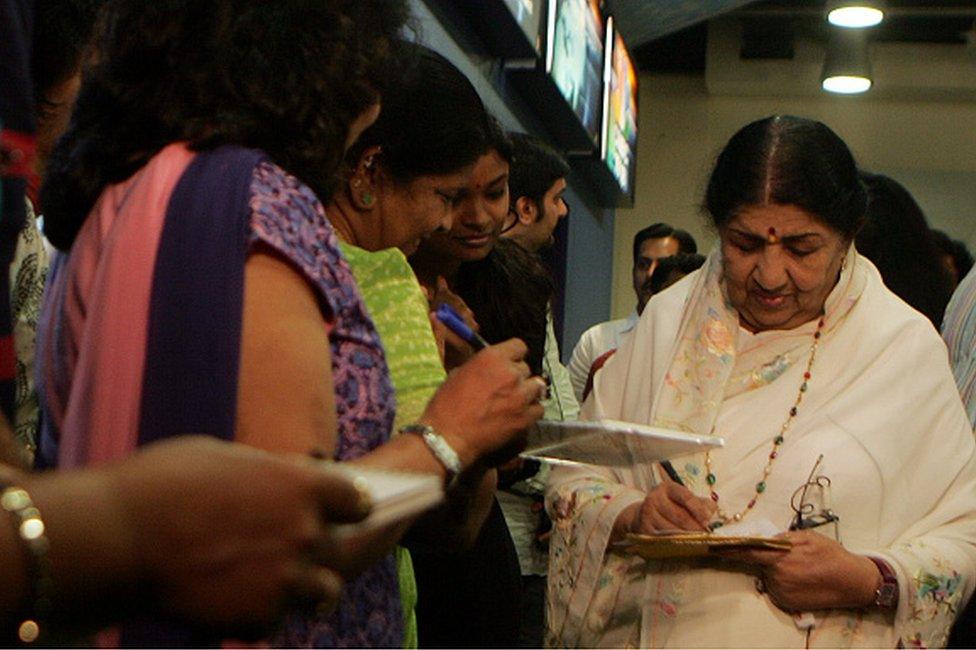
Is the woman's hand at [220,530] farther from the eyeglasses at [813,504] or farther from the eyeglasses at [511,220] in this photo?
the eyeglasses at [511,220]

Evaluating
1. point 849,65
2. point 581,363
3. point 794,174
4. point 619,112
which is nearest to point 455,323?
point 794,174

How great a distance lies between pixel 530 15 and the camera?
5.80 m

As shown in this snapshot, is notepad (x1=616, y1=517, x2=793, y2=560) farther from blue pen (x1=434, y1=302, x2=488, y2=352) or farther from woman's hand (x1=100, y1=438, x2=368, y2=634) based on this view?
woman's hand (x1=100, y1=438, x2=368, y2=634)

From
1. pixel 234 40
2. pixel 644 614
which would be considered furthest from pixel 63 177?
pixel 644 614

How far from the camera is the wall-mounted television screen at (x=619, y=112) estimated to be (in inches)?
342

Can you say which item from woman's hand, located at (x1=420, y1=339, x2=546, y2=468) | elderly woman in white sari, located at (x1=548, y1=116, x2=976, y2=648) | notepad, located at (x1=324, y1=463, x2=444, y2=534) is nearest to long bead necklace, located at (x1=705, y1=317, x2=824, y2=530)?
elderly woman in white sari, located at (x1=548, y1=116, x2=976, y2=648)

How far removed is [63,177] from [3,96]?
4.2 inches

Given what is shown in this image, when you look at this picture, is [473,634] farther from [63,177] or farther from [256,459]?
[256,459]

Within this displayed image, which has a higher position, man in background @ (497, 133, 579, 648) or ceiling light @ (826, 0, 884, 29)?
ceiling light @ (826, 0, 884, 29)

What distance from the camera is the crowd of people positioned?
88cm

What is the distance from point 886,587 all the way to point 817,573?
0.14 meters

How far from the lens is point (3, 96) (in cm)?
146

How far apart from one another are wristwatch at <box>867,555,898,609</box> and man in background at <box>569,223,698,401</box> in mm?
3063

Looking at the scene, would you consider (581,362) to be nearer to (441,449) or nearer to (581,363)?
(581,363)
